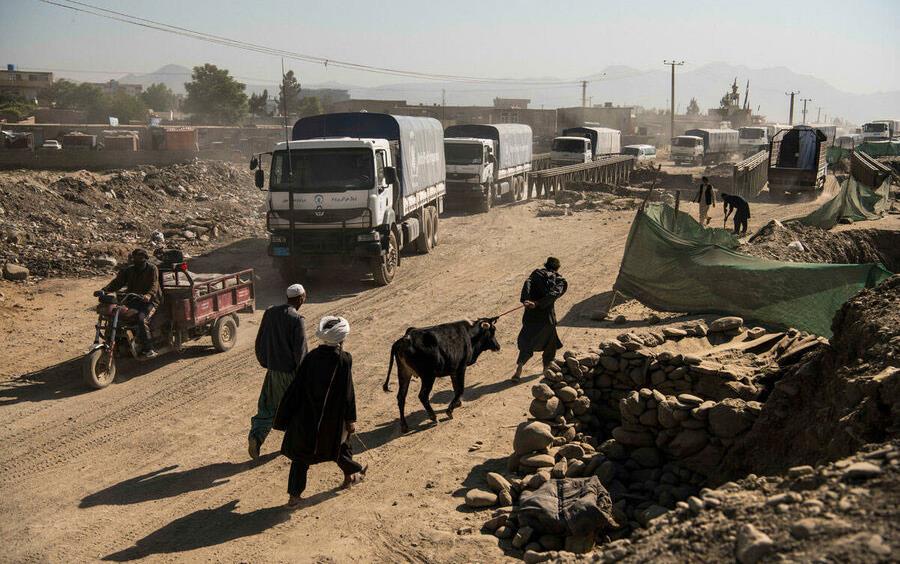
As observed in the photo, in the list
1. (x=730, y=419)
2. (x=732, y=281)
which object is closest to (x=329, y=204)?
(x=732, y=281)

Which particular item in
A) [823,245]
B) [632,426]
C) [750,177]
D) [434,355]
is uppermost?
[750,177]

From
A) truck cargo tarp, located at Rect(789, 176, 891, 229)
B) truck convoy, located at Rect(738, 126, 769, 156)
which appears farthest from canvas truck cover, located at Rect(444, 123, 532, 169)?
truck convoy, located at Rect(738, 126, 769, 156)

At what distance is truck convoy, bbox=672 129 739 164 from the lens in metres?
52.4

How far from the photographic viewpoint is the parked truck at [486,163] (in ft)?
86.1

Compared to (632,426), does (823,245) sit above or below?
above

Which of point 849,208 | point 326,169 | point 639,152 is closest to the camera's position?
point 326,169

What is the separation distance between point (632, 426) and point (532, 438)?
3.31ft

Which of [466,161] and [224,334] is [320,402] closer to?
[224,334]

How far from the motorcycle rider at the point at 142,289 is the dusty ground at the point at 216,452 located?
1.88 ft

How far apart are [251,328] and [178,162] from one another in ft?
64.9

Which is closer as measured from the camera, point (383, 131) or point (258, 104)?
point (383, 131)

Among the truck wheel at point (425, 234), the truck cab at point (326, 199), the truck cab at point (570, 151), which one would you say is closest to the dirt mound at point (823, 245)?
the truck cab at point (326, 199)

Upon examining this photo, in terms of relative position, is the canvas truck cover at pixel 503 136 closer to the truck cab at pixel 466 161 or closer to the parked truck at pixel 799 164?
the truck cab at pixel 466 161

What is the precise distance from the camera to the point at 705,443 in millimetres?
7219
